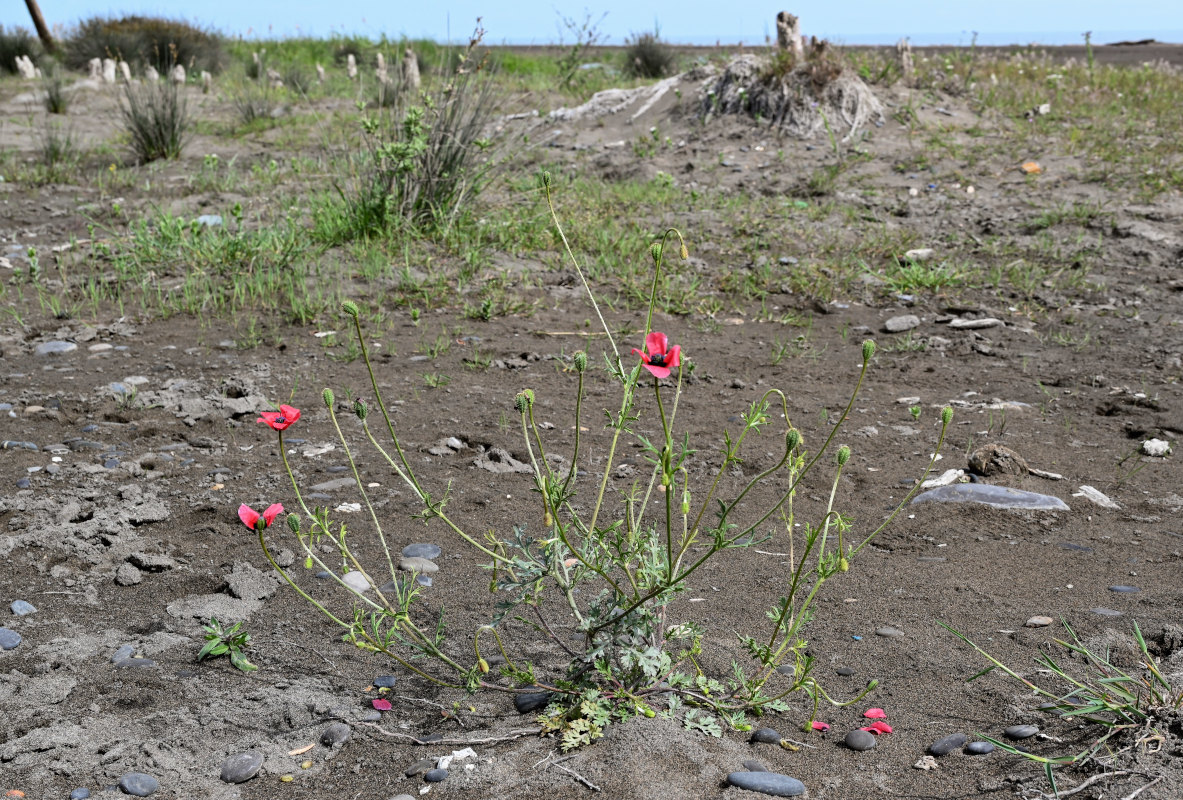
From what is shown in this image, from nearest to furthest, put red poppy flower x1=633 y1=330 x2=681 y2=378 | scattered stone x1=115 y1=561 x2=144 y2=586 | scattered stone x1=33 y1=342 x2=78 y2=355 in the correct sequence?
1. red poppy flower x1=633 y1=330 x2=681 y2=378
2. scattered stone x1=115 y1=561 x2=144 y2=586
3. scattered stone x1=33 y1=342 x2=78 y2=355

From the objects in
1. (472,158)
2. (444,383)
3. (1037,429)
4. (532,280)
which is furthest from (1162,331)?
(472,158)

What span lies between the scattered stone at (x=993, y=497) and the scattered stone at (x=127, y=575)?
7.10 ft

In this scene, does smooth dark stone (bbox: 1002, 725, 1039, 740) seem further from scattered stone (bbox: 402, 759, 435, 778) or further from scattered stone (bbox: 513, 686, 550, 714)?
scattered stone (bbox: 402, 759, 435, 778)

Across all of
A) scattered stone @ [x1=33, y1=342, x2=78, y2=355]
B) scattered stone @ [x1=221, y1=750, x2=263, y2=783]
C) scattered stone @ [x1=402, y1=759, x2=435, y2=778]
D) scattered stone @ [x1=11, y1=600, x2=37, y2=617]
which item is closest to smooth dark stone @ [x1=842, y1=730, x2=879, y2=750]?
scattered stone @ [x1=402, y1=759, x2=435, y2=778]

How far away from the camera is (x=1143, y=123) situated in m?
7.64

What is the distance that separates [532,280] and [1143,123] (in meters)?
6.01

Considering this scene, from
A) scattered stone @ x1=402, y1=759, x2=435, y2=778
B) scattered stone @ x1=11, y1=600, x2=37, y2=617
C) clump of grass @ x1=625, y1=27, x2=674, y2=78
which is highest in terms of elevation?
clump of grass @ x1=625, y1=27, x2=674, y2=78

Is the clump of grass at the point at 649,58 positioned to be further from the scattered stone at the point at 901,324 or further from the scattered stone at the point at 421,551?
the scattered stone at the point at 421,551

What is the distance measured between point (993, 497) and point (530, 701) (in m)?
1.65

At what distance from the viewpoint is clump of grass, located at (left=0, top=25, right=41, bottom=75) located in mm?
13172

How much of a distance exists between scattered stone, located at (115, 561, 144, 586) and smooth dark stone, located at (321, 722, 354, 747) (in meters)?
0.83

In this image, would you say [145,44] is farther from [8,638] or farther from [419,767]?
[419,767]

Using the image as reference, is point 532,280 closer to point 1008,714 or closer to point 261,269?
point 261,269

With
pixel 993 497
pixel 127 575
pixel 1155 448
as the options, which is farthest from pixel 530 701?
pixel 1155 448
